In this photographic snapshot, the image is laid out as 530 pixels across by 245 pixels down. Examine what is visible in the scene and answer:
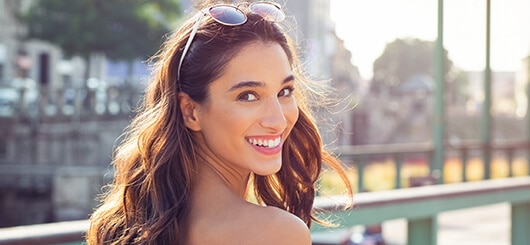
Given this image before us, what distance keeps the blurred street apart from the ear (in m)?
10.9

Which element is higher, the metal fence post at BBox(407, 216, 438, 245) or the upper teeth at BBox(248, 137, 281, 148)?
the upper teeth at BBox(248, 137, 281, 148)

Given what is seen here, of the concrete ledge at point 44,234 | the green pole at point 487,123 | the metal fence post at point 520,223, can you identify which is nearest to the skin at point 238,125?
the concrete ledge at point 44,234

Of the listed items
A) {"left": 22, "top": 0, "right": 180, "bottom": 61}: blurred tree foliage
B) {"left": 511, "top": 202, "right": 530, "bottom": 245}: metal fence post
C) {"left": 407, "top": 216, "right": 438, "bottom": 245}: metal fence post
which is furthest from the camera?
{"left": 22, "top": 0, "right": 180, "bottom": 61}: blurred tree foliage

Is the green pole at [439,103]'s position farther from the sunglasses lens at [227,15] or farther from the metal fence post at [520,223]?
the sunglasses lens at [227,15]

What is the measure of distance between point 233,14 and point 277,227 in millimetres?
450

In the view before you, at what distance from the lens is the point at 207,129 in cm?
188

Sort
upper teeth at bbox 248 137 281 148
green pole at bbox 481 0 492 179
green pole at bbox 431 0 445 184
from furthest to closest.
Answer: green pole at bbox 481 0 492 179 → green pole at bbox 431 0 445 184 → upper teeth at bbox 248 137 281 148

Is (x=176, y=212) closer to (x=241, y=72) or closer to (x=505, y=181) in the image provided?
(x=241, y=72)

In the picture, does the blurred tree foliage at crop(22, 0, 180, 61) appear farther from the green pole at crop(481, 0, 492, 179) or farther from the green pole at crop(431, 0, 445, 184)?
the green pole at crop(431, 0, 445, 184)

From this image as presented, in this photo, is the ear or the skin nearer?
the skin

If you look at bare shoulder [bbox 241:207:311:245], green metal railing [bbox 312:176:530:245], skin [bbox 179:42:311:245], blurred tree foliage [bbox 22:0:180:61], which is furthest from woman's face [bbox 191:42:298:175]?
blurred tree foliage [bbox 22:0:180:61]

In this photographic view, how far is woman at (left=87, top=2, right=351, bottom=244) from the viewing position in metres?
1.77

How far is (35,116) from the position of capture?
30.9 m

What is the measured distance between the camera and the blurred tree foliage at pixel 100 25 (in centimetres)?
3353
